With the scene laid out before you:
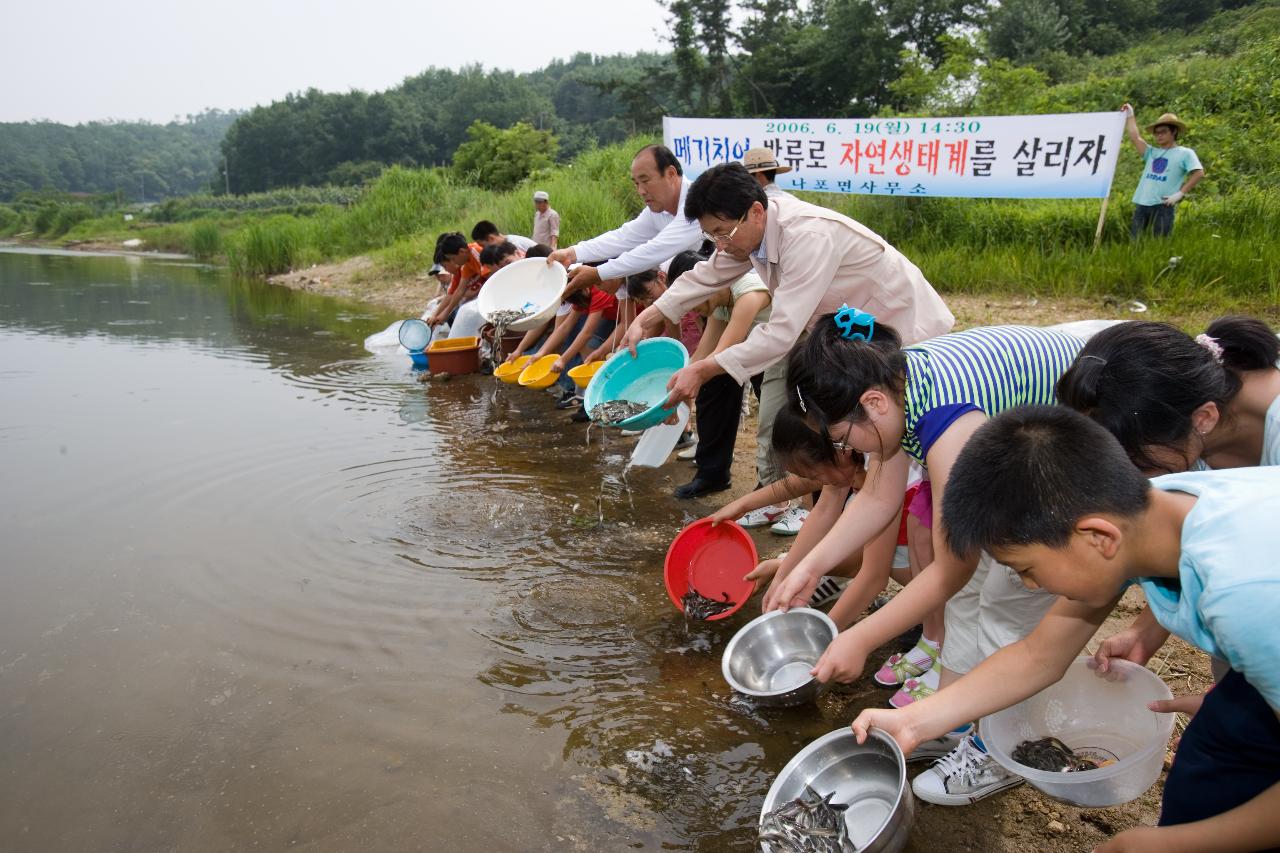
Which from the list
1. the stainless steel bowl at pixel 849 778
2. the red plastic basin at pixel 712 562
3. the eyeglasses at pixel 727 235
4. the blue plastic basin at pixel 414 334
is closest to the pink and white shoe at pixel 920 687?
the stainless steel bowl at pixel 849 778

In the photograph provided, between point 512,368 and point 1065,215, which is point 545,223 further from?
point 1065,215

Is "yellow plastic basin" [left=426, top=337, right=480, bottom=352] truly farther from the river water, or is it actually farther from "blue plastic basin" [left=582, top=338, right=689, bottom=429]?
"blue plastic basin" [left=582, top=338, right=689, bottom=429]

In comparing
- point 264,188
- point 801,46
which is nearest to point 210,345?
point 801,46

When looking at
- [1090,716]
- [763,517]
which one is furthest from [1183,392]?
[763,517]

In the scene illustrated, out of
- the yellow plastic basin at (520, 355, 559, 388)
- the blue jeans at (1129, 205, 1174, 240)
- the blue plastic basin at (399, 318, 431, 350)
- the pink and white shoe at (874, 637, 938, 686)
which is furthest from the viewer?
the blue plastic basin at (399, 318, 431, 350)

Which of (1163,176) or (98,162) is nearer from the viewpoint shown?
(1163,176)

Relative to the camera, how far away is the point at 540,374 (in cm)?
670

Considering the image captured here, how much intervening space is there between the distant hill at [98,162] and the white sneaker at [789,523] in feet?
310

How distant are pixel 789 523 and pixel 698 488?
80 cm

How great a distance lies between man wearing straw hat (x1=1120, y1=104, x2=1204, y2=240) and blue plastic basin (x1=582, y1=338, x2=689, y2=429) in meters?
4.75

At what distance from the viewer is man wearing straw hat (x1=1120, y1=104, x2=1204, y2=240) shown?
270 inches

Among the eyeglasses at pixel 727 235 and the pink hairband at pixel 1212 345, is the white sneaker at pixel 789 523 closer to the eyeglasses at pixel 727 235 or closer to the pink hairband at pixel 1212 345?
the eyeglasses at pixel 727 235

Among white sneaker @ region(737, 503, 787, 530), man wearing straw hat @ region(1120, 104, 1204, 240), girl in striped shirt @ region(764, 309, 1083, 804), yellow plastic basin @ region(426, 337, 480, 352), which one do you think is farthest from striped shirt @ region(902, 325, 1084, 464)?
yellow plastic basin @ region(426, 337, 480, 352)

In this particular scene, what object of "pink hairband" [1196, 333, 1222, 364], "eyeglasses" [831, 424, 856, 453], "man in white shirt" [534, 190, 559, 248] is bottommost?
"eyeglasses" [831, 424, 856, 453]
